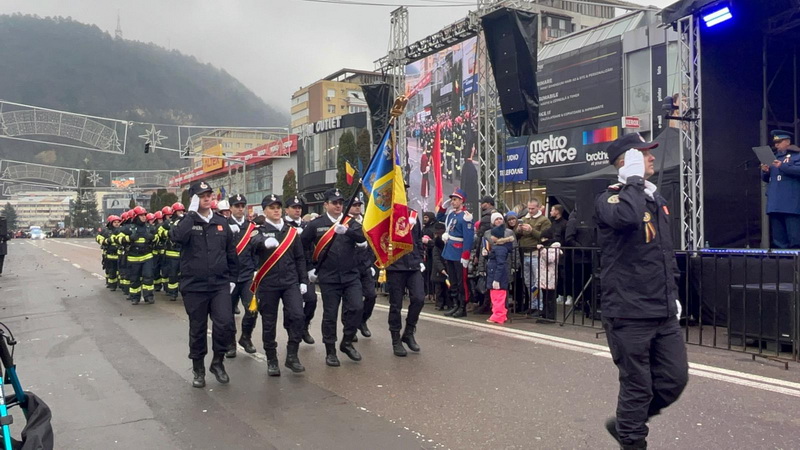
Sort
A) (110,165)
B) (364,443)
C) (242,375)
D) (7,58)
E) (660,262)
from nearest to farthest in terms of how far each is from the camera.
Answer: (660,262), (364,443), (242,375), (110,165), (7,58)

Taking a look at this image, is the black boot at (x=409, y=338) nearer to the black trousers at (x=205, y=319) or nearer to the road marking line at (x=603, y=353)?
the road marking line at (x=603, y=353)

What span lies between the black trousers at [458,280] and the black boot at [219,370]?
4798mm

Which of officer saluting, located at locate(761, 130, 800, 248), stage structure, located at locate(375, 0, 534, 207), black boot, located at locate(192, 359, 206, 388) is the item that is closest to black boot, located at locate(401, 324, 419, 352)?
black boot, located at locate(192, 359, 206, 388)

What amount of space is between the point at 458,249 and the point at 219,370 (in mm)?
4978

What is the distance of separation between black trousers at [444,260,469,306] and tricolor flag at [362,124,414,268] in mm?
3026

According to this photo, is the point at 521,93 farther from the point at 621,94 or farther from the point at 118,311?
the point at 621,94

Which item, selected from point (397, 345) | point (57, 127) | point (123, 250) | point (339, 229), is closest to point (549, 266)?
point (397, 345)

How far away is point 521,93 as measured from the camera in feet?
44.7

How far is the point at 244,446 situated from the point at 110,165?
132887 millimetres

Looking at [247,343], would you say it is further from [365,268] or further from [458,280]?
[458,280]

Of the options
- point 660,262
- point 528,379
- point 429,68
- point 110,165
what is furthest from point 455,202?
point 110,165

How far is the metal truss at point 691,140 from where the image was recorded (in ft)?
32.0

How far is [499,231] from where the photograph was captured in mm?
10062

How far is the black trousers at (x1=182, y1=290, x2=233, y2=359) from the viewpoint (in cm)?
637
